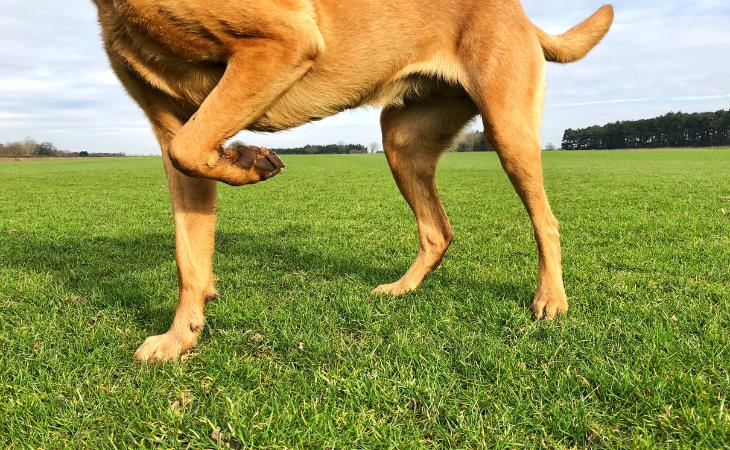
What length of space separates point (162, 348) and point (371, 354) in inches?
39.6

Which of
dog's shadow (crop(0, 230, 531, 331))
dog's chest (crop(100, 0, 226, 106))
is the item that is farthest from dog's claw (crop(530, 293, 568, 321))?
dog's chest (crop(100, 0, 226, 106))

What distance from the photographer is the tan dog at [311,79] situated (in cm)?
229

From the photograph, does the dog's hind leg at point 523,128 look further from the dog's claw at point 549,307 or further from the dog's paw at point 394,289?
the dog's paw at point 394,289

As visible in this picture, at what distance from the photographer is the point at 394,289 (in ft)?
11.6

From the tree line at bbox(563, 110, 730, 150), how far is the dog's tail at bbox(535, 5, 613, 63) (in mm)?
76883

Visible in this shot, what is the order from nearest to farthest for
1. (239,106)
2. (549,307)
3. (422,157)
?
1. (239,106)
2. (549,307)
3. (422,157)

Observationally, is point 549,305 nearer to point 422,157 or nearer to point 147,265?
point 422,157

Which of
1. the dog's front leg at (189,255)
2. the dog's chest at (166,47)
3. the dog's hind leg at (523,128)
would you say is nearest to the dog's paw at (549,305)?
the dog's hind leg at (523,128)

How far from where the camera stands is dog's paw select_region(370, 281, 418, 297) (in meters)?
3.47

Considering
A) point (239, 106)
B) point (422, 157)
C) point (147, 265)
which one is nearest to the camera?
point (239, 106)

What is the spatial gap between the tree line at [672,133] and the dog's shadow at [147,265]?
7647 cm

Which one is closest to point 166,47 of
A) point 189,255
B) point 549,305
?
point 189,255

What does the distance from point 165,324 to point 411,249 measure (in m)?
3.10

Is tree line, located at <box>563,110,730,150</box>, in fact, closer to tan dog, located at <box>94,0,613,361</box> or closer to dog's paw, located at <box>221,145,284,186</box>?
tan dog, located at <box>94,0,613,361</box>
